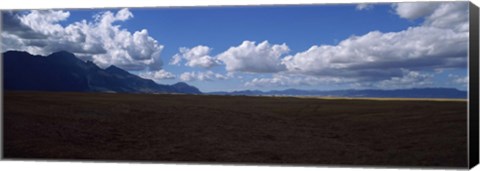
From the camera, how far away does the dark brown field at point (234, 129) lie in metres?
12.7

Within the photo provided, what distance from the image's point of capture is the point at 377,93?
13000 mm

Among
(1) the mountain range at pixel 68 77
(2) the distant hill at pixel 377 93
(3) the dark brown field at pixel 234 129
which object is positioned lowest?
(3) the dark brown field at pixel 234 129

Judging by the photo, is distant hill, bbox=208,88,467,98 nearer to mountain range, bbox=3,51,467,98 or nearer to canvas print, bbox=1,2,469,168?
canvas print, bbox=1,2,469,168

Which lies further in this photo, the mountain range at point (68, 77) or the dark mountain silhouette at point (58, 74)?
the dark mountain silhouette at point (58, 74)

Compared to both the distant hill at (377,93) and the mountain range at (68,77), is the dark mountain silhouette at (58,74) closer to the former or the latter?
the mountain range at (68,77)

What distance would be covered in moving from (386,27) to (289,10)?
5.22 feet

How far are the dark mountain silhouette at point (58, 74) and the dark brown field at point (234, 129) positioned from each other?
0.15 metres

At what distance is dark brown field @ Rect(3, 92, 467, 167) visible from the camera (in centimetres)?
1271

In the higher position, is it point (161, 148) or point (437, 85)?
point (437, 85)

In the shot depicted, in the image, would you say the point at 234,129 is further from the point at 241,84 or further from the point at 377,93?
the point at 377,93

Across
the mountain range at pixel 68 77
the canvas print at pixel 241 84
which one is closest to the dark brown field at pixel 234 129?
the canvas print at pixel 241 84

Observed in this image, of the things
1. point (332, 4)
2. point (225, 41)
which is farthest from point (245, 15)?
point (332, 4)

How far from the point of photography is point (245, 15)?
44.1 feet

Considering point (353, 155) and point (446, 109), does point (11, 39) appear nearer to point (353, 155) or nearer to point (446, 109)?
point (353, 155)
